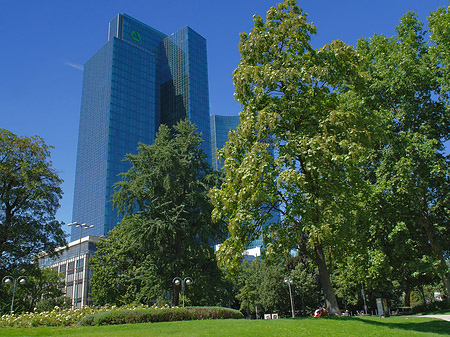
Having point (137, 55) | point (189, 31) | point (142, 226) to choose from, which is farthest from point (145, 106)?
point (142, 226)

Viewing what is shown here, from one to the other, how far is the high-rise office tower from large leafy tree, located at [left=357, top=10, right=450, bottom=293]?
77294 mm

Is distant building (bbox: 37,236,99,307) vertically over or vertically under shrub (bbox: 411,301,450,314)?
over

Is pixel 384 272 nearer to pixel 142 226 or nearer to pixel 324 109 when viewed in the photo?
pixel 324 109

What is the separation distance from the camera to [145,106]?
118062 millimetres

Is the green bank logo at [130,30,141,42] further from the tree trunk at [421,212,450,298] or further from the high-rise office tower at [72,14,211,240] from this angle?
the tree trunk at [421,212,450,298]

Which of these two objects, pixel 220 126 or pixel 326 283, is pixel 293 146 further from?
pixel 220 126

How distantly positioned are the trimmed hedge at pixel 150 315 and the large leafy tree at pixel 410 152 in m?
10.4

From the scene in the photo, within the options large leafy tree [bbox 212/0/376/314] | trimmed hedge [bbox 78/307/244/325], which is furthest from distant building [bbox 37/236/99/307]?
large leafy tree [bbox 212/0/376/314]

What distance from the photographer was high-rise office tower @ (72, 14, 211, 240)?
104031 millimetres

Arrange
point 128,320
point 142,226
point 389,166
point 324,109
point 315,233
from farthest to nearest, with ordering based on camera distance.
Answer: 1. point 142,226
2. point 389,166
3. point 128,320
4. point 324,109
5. point 315,233

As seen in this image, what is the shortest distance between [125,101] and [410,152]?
4062 inches

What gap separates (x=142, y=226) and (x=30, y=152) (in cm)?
1264

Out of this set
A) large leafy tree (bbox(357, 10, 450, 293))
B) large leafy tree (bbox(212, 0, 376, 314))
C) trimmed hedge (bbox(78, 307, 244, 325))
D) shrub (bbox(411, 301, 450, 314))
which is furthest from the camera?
shrub (bbox(411, 301, 450, 314))

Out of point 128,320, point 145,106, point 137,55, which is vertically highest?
point 137,55
